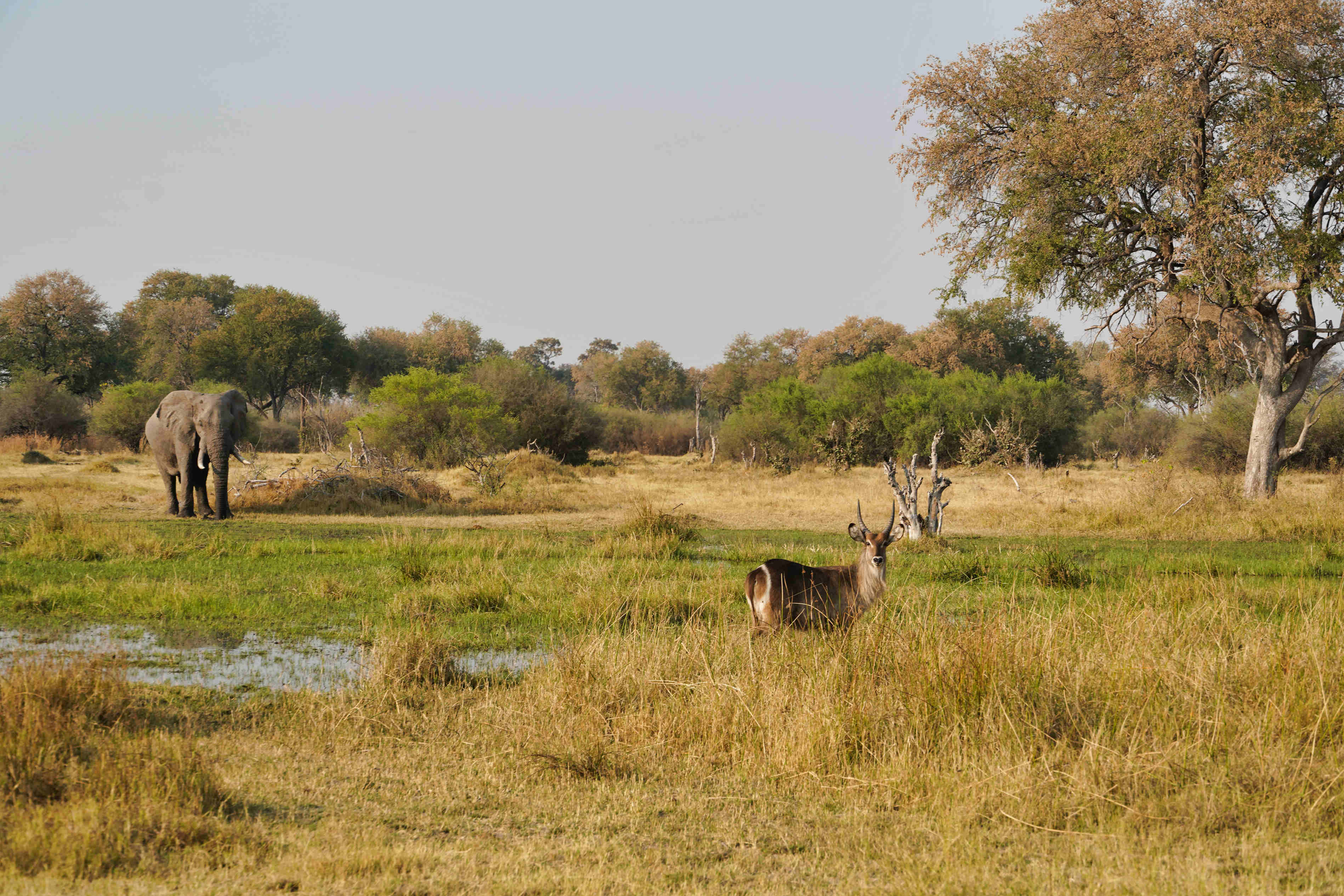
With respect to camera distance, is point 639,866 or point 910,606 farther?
point 910,606

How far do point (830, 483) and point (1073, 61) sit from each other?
1374 cm

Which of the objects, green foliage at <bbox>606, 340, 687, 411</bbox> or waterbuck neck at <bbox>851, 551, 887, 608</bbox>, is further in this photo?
green foliage at <bbox>606, 340, 687, 411</bbox>

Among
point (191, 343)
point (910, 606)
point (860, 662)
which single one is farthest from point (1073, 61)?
point (191, 343)

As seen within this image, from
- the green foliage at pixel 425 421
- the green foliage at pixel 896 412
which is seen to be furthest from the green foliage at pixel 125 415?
the green foliage at pixel 896 412

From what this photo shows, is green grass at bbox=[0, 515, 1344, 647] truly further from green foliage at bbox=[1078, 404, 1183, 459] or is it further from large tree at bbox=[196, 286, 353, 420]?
large tree at bbox=[196, 286, 353, 420]

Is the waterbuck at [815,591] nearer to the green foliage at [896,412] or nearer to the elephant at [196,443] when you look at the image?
the elephant at [196,443]

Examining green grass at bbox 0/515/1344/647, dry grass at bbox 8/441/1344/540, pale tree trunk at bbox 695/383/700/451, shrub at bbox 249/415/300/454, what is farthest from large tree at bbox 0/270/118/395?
green grass at bbox 0/515/1344/647

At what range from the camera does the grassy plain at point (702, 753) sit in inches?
138

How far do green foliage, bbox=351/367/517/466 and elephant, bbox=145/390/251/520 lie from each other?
503 inches

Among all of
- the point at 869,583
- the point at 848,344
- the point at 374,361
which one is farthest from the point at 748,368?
the point at 869,583

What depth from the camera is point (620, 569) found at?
1130 centimetres

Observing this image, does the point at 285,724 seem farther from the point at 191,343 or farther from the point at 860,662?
the point at 191,343

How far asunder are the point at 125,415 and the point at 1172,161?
36.3 metres

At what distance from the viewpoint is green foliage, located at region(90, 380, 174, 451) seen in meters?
37.1
